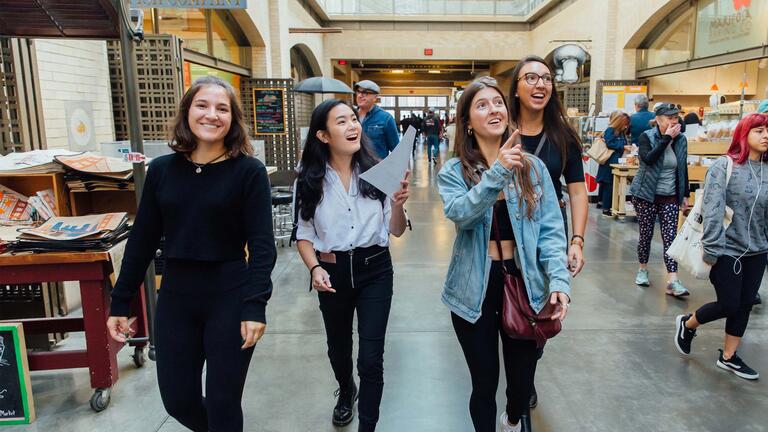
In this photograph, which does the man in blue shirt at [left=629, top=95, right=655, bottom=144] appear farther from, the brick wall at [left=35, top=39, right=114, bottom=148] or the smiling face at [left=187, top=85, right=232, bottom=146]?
the smiling face at [left=187, top=85, right=232, bottom=146]

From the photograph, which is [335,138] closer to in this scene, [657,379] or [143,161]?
[143,161]

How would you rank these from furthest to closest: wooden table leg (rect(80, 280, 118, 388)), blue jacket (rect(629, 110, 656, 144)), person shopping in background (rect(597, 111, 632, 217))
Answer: person shopping in background (rect(597, 111, 632, 217))
blue jacket (rect(629, 110, 656, 144))
wooden table leg (rect(80, 280, 118, 388))

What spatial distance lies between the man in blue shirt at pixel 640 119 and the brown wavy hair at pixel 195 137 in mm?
8244

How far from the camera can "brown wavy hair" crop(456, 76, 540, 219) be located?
7.18 ft

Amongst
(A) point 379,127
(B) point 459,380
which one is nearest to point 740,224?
(B) point 459,380

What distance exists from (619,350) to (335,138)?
270 centimetres

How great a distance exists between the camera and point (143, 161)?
343 centimetres

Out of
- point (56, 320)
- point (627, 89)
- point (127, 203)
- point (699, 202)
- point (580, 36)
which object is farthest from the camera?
point (580, 36)

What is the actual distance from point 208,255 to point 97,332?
5.13 ft

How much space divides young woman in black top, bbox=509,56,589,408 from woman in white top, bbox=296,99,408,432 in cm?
74

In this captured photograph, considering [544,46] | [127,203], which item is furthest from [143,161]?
[544,46]

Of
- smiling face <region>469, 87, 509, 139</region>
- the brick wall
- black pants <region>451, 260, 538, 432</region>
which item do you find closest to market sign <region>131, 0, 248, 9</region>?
the brick wall

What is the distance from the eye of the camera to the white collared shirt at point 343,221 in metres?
2.60

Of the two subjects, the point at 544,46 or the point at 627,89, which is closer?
the point at 627,89
